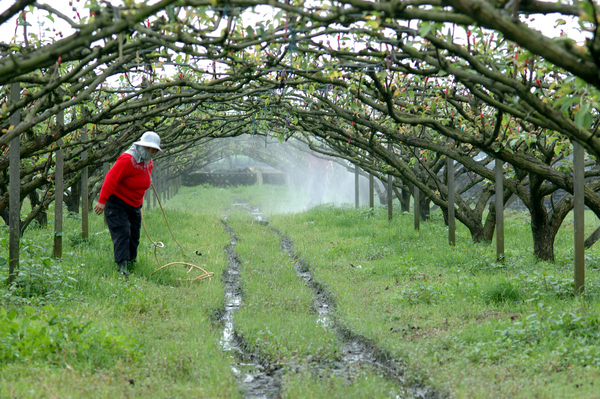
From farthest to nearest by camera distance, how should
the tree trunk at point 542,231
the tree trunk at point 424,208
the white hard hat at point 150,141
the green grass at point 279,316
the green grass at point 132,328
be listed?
the tree trunk at point 424,208, the tree trunk at point 542,231, the white hard hat at point 150,141, the green grass at point 279,316, the green grass at point 132,328

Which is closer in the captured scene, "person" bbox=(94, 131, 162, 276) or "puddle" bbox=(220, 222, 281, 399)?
"puddle" bbox=(220, 222, 281, 399)

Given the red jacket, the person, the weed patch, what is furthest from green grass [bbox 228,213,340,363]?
the red jacket

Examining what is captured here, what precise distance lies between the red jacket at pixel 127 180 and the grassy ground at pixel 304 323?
0.95 meters

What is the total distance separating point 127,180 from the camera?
7.45 meters

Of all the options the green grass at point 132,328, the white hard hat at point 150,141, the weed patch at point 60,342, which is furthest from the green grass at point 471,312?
the white hard hat at point 150,141

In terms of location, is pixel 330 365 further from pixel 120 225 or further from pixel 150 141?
pixel 150 141

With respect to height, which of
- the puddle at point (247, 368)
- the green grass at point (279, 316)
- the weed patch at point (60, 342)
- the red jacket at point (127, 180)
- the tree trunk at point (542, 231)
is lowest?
the puddle at point (247, 368)

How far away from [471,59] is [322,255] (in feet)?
19.9

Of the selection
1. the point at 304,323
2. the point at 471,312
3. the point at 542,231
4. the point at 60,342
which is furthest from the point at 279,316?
the point at 542,231

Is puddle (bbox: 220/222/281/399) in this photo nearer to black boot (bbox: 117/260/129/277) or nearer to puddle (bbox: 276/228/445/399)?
puddle (bbox: 276/228/445/399)

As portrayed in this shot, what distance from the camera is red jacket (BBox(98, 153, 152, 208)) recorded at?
7277 millimetres

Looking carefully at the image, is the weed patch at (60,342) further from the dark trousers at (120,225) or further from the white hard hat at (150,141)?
the white hard hat at (150,141)

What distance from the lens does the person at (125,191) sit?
7289 millimetres

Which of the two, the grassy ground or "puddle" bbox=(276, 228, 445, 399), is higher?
the grassy ground
